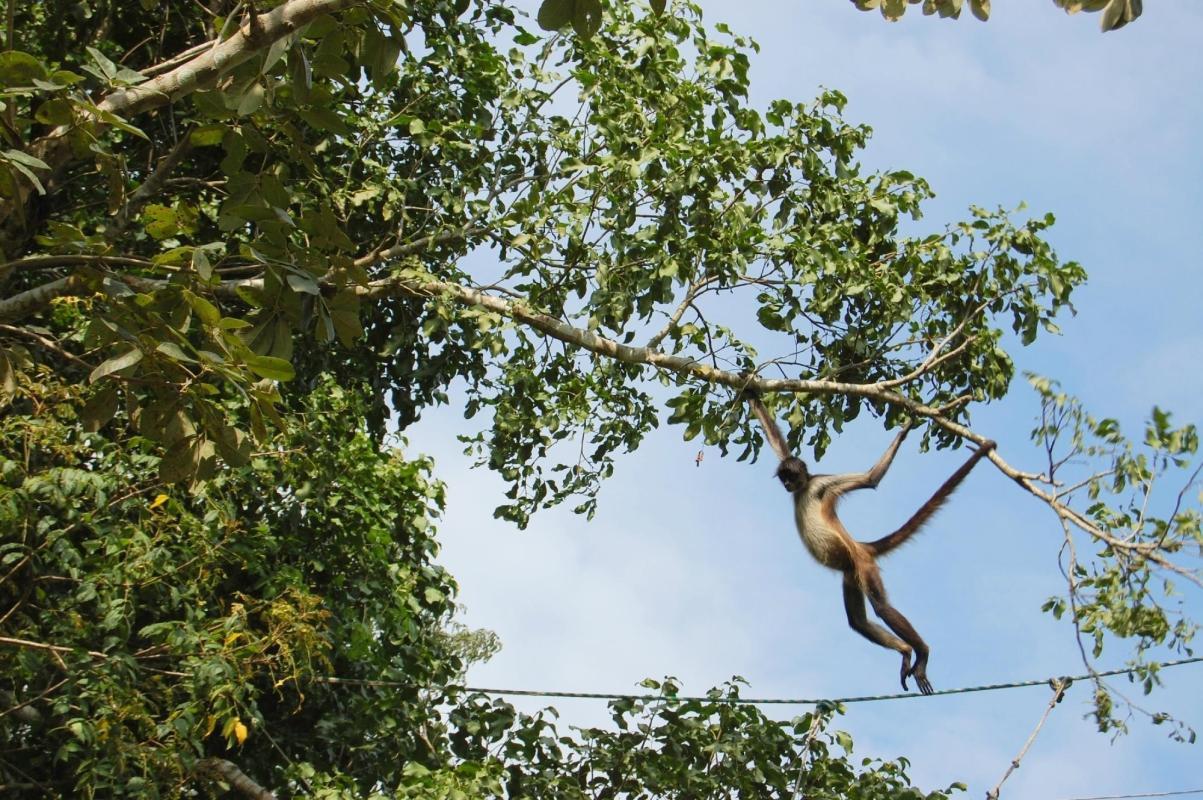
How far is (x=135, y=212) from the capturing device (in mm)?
7137

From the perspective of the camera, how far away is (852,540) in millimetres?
8578

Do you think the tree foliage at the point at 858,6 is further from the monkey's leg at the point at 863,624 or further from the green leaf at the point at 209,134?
the monkey's leg at the point at 863,624

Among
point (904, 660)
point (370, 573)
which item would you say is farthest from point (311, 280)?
point (904, 660)

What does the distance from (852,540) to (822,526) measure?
220 millimetres

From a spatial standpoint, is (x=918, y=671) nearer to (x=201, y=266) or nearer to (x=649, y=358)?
(x=649, y=358)

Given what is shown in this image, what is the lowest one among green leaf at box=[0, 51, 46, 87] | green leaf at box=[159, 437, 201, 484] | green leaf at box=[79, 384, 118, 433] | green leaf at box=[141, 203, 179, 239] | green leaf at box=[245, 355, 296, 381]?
green leaf at box=[159, 437, 201, 484]

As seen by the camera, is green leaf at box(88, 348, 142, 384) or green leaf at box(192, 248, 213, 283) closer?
green leaf at box(88, 348, 142, 384)

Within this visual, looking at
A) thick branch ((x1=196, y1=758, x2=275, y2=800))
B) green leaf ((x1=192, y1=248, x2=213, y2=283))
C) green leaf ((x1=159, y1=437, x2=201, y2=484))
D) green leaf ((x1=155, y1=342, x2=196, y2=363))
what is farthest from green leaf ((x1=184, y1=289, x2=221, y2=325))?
thick branch ((x1=196, y1=758, x2=275, y2=800))

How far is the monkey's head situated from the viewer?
8.34 metres

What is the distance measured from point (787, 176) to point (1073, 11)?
15.7 ft

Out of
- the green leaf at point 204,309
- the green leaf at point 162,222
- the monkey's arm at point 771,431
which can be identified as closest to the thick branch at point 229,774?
the green leaf at point 162,222

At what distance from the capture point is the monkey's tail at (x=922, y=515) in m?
7.68

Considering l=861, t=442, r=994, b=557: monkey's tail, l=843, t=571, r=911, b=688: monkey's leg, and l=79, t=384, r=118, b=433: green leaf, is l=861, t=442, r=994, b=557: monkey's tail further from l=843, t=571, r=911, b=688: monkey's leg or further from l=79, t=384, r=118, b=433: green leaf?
l=79, t=384, r=118, b=433: green leaf

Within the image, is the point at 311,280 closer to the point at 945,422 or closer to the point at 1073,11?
the point at 1073,11
